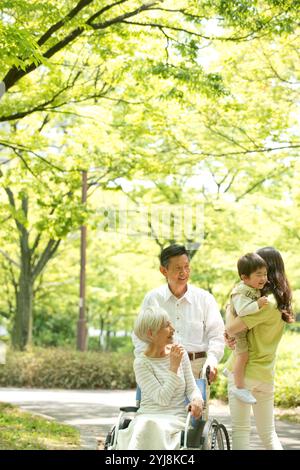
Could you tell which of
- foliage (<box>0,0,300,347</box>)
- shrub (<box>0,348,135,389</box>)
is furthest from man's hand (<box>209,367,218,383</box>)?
shrub (<box>0,348,135,389</box>)

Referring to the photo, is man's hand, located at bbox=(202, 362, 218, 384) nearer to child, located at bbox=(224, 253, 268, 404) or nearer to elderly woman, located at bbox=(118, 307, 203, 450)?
child, located at bbox=(224, 253, 268, 404)

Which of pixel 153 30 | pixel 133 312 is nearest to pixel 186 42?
pixel 153 30

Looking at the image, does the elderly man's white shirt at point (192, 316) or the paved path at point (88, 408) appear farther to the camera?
the paved path at point (88, 408)

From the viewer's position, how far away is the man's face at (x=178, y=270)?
5.68 metres

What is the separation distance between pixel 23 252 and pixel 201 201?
6147 millimetres

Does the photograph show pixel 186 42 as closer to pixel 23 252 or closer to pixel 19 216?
pixel 19 216

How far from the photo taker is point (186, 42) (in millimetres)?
11969

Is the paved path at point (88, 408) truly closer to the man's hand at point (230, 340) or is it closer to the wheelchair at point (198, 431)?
the man's hand at point (230, 340)

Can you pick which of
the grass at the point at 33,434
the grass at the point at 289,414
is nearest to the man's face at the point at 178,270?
the grass at the point at 33,434

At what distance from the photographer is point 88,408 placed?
48.0 feet

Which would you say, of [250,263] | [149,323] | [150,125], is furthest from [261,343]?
[150,125]

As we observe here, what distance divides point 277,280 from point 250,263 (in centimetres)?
26

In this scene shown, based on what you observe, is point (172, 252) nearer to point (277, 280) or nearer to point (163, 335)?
point (277, 280)

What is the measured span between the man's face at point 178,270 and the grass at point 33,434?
3430mm
